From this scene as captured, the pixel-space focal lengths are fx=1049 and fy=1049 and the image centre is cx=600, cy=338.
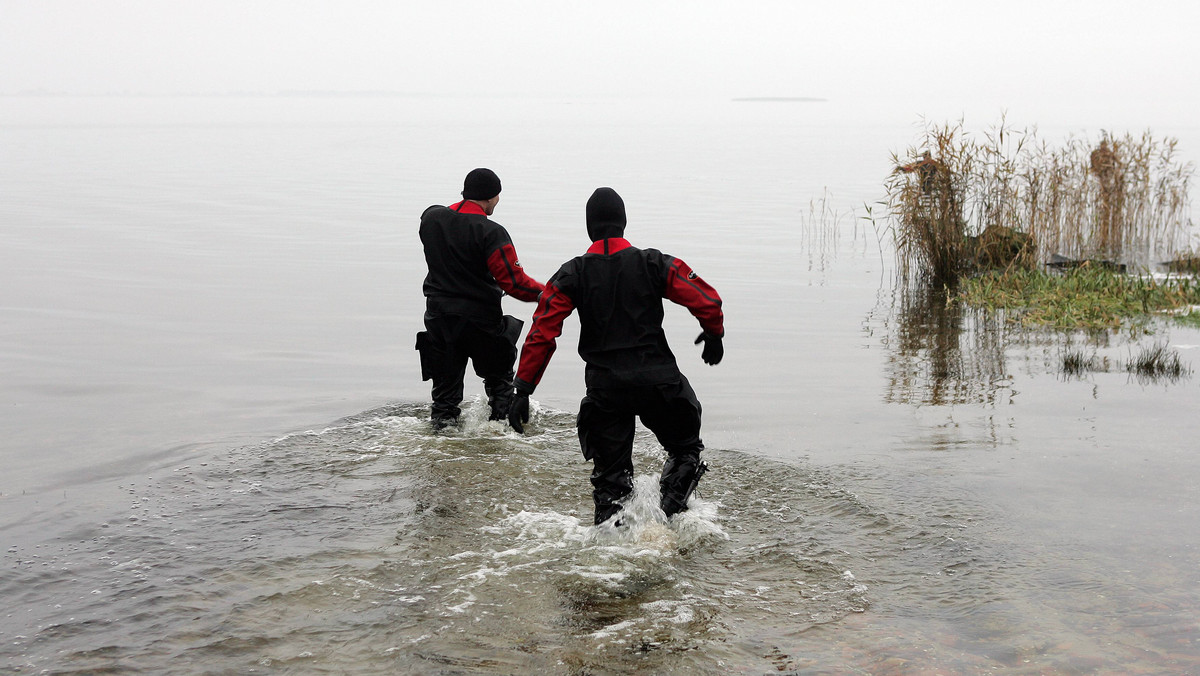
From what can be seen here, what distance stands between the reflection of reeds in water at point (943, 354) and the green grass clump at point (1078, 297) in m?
0.40

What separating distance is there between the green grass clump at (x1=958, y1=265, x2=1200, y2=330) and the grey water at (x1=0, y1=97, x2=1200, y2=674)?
23.4 inches

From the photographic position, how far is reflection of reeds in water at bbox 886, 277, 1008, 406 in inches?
368

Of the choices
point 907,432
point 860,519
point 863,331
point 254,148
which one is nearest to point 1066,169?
point 863,331

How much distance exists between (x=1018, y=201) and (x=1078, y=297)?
3969 mm

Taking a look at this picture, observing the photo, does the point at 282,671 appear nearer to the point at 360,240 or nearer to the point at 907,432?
the point at 907,432

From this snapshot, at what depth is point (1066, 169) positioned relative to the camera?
55.6 ft

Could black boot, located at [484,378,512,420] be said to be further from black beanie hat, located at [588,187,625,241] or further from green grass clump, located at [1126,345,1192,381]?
green grass clump, located at [1126,345,1192,381]

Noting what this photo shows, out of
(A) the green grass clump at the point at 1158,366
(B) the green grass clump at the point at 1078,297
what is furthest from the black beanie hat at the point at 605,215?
(B) the green grass clump at the point at 1078,297

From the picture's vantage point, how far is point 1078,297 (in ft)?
41.7

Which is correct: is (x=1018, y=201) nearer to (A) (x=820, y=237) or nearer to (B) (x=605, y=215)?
(A) (x=820, y=237)

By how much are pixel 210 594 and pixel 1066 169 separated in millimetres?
15716

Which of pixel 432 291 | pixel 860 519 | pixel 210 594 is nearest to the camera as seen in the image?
pixel 210 594

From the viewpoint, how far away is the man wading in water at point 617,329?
17.4 ft

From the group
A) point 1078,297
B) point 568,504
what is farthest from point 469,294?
point 1078,297
